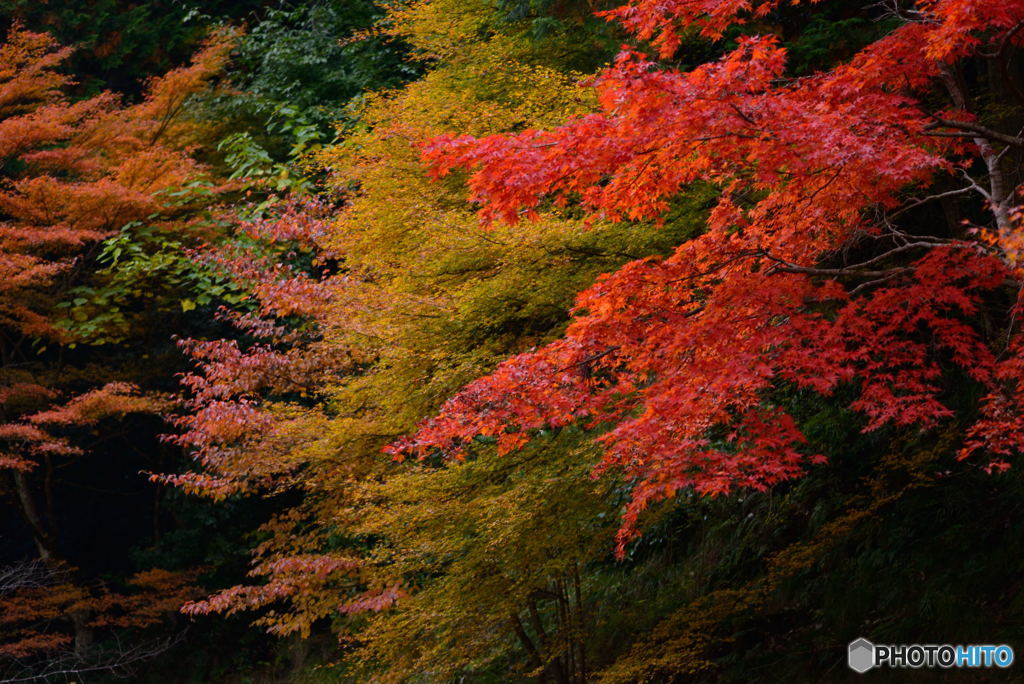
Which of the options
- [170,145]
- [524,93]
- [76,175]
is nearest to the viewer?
[524,93]

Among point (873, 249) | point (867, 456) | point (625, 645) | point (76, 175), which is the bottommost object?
point (625, 645)

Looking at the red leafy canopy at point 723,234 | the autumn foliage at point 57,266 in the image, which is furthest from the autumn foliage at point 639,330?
the autumn foliage at point 57,266

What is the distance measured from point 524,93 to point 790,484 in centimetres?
437

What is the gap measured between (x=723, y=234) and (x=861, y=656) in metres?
2.96

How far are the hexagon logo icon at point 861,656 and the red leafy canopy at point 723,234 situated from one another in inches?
64.0

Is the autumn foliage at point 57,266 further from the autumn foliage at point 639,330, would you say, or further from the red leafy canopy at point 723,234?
the red leafy canopy at point 723,234

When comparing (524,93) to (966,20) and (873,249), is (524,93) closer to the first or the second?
(873,249)

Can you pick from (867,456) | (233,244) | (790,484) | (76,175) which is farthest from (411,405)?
(76,175)

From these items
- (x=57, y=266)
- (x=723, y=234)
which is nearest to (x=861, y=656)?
(x=723, y=234)

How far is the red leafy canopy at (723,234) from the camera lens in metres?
4.08

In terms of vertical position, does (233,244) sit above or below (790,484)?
above

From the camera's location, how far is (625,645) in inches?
286

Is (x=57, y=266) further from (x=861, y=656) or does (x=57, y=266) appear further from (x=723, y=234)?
(x=861, y=656)

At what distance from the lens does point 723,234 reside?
505cm
